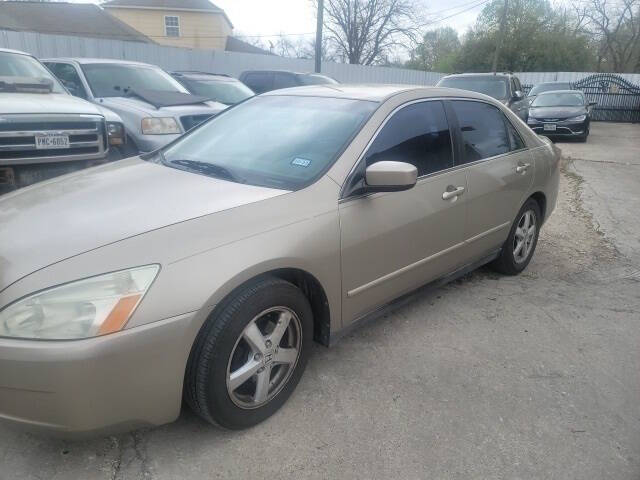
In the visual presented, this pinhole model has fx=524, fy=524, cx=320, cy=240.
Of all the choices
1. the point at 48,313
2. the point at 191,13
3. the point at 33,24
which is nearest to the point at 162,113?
the point at 48,313

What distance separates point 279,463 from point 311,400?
1.63 feet

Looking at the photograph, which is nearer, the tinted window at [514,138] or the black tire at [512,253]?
the tinted window at [514,138]

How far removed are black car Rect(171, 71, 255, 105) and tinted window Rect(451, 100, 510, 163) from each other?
6203 mm

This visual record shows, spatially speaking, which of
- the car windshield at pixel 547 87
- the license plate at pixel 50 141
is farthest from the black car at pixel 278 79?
the car windshield at pixel 547 87

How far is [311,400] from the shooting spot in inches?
108

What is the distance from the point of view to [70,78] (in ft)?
24.3

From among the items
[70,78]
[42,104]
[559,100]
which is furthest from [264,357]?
[559,100]

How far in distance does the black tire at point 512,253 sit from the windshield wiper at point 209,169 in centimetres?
251

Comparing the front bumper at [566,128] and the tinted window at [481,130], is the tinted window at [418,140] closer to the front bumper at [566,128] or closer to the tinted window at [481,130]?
the tinted window at [481,130]

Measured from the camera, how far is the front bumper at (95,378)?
1836mm

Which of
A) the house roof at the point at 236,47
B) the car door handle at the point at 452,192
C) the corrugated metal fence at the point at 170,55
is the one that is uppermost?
the house roof at the point at 236,47

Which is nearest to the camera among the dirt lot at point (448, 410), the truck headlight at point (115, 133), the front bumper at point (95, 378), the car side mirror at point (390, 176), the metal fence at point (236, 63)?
the front bumper at point (95, 378)

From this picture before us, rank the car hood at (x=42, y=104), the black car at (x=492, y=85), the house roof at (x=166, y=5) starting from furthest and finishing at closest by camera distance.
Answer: the house roof at (x=166, y=5) → the black car at (x=492, y=85) → the car hood at (x=42, y=104)

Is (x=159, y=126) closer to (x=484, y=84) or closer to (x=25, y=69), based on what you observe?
(x=25, y=69)
